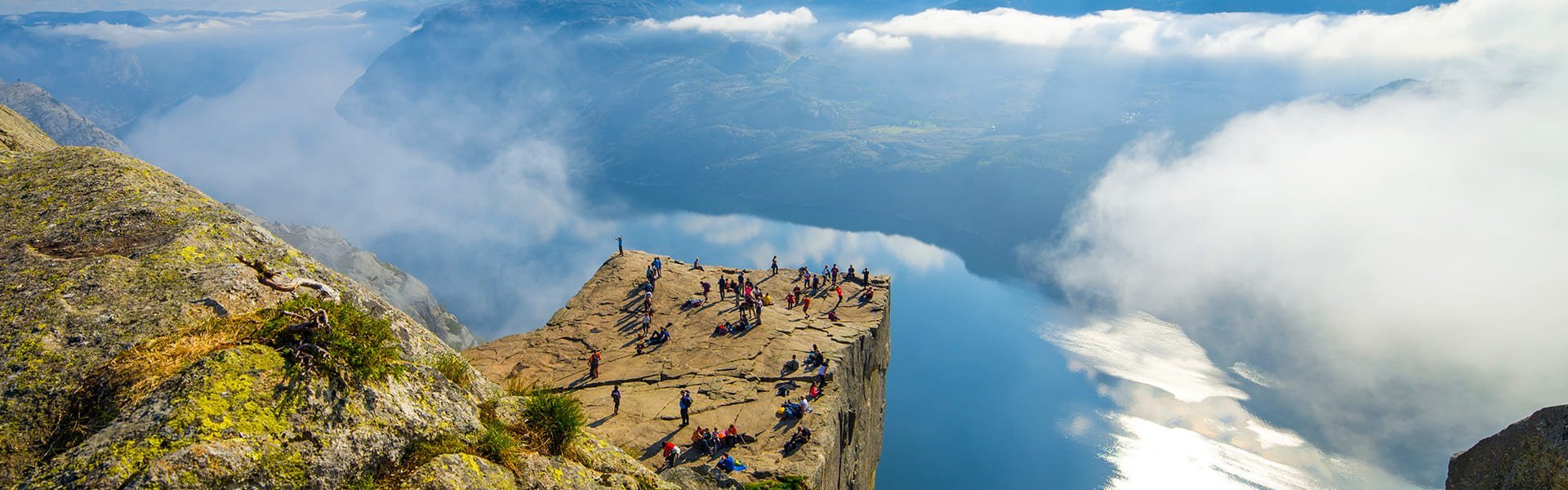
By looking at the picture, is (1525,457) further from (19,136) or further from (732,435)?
(19,136)

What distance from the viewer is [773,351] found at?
112 feet

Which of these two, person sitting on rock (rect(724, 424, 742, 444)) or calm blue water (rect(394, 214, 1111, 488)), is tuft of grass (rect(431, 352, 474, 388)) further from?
calm blue water (rect(394, 214, 1111, 488))

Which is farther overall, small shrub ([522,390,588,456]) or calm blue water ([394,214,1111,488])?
calm blue water ([394,214,1111,488])

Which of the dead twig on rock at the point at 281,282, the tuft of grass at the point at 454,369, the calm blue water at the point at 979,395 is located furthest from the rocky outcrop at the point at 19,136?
the calm blue water at the point at 979,395

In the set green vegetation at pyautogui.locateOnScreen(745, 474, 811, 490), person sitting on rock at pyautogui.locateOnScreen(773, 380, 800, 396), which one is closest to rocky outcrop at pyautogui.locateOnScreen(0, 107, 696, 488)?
green vegetation at pyautogui.locateOnScreen(745, 474, 811, 490)

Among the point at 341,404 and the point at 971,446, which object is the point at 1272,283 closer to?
the point at 971,446

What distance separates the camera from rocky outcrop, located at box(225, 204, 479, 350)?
137 metres

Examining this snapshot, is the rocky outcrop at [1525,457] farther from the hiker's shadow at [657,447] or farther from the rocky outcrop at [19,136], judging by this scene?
the rocky outcrop at [19,136]

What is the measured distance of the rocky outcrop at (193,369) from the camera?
658 cm

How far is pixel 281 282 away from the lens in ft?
31.7

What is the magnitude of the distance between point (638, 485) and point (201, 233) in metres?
7.29

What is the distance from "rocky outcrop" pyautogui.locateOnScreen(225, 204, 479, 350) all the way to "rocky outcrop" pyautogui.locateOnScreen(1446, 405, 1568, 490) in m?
133

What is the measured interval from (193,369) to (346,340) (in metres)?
1.39

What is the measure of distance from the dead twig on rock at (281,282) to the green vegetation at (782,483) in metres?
15.1
